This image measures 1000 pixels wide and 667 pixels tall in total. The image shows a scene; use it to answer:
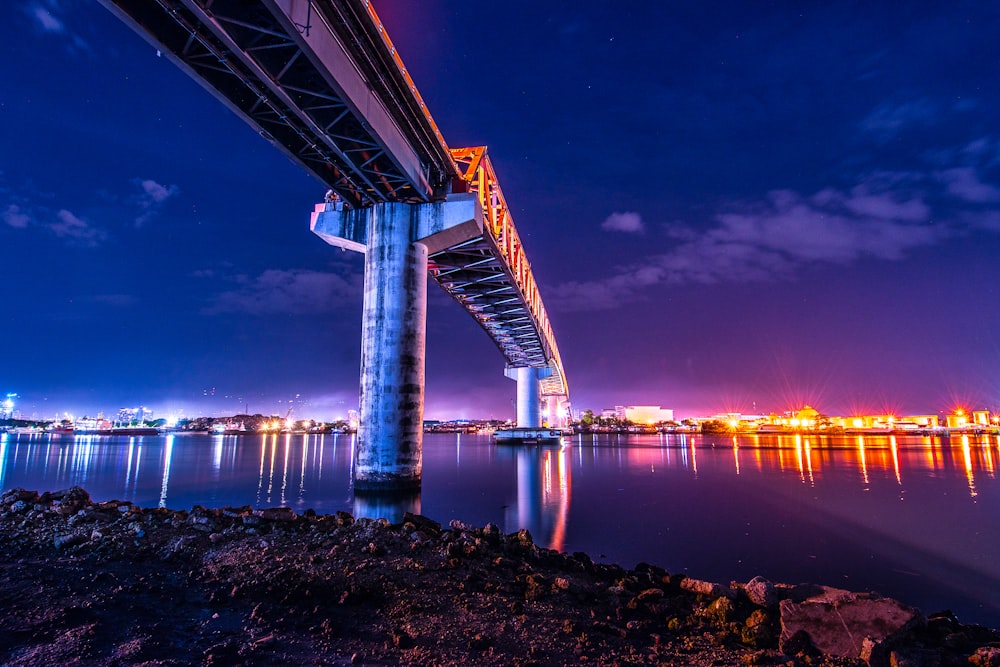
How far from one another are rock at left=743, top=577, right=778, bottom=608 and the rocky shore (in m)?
0.03

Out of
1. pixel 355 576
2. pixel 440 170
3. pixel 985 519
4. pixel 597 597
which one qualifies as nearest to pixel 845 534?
pixel 985 519

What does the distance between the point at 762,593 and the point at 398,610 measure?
5365 millimetres

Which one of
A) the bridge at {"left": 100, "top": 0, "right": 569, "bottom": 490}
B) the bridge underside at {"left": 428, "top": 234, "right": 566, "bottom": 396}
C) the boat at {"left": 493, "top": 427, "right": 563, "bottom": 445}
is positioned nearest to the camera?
the bridge at {"left": 100, "top": 0, "right": 569, "bottom": 490}

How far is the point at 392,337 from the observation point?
23.7 metres

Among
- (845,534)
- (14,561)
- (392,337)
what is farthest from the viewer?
(392,337)

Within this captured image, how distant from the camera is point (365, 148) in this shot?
22203mm

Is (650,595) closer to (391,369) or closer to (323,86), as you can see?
(391,369)

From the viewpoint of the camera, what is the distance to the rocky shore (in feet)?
18.8

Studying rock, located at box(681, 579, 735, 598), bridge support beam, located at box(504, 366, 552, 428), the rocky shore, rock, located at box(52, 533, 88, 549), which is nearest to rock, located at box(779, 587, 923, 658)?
the rocky shore

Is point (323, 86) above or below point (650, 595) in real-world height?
above

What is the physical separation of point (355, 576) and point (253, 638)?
219 cm

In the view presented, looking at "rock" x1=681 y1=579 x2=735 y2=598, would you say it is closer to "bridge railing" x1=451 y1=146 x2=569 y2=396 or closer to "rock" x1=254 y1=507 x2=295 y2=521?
"rock" x1=254 y1=507 x2=295 y2=521

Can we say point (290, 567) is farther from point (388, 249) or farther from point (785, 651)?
point (388, 249)

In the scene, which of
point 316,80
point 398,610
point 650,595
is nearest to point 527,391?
point 316,80
